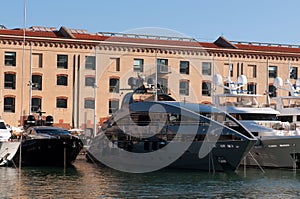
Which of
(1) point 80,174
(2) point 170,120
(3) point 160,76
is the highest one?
(3) point 160,76

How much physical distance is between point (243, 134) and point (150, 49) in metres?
28.3

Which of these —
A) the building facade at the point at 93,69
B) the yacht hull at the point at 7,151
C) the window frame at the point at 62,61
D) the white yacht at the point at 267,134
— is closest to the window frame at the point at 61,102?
the building facade at the point at 93,69

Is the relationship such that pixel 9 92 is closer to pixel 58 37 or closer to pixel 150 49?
pixel 58 37

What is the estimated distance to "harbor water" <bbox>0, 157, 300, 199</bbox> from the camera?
116 feet

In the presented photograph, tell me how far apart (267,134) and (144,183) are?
15565mm

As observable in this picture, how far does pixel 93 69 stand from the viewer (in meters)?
71.1

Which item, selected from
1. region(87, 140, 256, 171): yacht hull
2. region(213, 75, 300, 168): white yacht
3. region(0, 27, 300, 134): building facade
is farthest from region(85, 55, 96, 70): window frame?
region(87, 140, 256, 171): yacht hull

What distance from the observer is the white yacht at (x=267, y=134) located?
5066 cm

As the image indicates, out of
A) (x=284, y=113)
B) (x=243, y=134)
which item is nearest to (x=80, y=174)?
(x=243, y=134)

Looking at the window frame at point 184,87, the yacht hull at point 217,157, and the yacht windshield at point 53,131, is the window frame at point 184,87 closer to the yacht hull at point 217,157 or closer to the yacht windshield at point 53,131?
the yacht windshield at point 53,131

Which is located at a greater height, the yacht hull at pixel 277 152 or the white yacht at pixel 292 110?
the white yacht at pixel 292 110

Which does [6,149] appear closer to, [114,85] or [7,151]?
[7,151]

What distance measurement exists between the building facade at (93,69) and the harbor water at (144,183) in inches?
753

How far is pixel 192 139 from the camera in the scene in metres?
47.5
